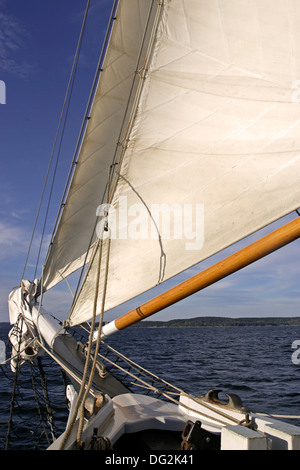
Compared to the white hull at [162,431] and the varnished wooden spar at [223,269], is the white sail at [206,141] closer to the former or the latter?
the varnished wooden spar at [223,269]

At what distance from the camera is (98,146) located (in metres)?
6.74

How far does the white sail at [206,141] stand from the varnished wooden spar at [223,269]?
243mm

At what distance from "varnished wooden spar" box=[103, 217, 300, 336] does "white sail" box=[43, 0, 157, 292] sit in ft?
5.46

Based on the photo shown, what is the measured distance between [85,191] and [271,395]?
996 centimetres

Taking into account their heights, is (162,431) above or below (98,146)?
below

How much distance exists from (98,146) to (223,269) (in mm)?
3809

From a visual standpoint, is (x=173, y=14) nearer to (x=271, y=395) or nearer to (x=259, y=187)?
(x=259, y=187)

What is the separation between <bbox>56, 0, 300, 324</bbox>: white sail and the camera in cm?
401

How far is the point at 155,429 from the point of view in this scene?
14.2ft

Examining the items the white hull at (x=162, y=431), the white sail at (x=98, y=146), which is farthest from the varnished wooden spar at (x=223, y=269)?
the white sail at (x=98, y=146)

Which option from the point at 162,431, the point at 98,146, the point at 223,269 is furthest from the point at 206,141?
the point at 162,431

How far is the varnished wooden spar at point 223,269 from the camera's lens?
11.7 ft

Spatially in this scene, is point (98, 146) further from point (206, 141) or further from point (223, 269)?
point (223, 269)

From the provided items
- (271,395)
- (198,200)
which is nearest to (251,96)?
(198,200)
